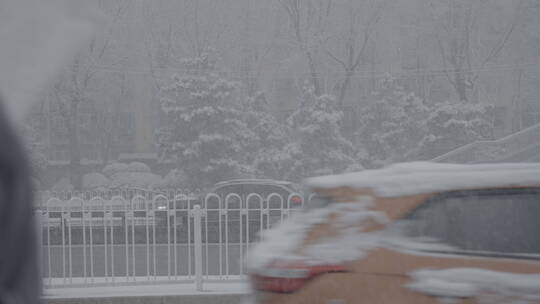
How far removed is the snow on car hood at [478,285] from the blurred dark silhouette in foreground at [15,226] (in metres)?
2.22

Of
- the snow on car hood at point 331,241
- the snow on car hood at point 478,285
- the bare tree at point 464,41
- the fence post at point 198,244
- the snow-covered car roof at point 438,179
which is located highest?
the bare tree at point 464,41

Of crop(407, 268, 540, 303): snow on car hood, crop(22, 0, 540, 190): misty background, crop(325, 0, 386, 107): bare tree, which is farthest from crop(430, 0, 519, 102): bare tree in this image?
crop(407, 268, 540, 303): snow on car hood

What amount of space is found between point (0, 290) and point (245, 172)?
2066cm

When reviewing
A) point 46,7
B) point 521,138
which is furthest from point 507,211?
point 521,138

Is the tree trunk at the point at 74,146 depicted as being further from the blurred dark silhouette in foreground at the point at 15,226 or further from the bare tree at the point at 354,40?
the blurred dark silhouette in foreground at the point at 15,226

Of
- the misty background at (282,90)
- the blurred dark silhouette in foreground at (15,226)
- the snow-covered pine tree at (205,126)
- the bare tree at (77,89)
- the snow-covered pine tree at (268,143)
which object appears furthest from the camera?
the bare tree at (77,89)

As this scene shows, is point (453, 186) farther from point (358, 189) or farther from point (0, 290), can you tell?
point (0, 290)

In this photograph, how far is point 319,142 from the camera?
2166cm

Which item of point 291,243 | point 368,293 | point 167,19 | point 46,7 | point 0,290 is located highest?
point 167,19

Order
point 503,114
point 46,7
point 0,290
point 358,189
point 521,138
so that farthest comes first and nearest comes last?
1. point 503,114
2. point 521,138
3. point 358,189
4. point 46,7
5. point 0,290

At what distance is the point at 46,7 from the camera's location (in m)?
2.00

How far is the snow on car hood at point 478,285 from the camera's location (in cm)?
315

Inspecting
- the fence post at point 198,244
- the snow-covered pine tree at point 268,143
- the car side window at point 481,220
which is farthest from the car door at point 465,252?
the snow-covered pine tree at point 268,143

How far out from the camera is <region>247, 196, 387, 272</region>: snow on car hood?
337 centimetres
